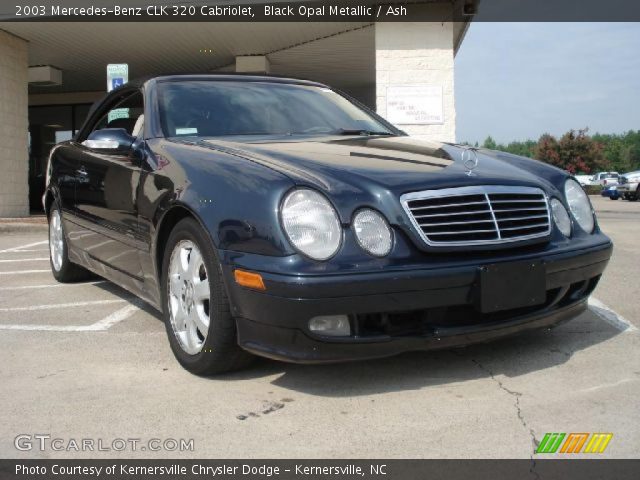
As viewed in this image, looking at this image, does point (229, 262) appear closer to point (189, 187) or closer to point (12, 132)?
point (189, 187)

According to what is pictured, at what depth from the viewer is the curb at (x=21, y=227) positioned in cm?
1102

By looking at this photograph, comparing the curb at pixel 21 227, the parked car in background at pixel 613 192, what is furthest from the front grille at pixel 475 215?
the parked car in background at pixel 613 192

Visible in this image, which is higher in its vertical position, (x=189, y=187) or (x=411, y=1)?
(x=411, y=1)

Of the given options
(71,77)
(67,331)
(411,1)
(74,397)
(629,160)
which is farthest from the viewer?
(629,160)

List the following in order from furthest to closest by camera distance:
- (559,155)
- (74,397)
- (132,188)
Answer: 1. (559,155)
2. (132,188)
3. (74,397)

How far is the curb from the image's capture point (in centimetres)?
1102

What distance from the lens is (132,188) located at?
348 cm

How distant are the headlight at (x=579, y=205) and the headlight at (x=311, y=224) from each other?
54.1 inches

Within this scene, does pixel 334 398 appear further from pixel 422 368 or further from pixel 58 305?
pixel 58 305

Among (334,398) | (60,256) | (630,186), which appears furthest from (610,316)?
(630,186)

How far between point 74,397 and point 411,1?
9.29m

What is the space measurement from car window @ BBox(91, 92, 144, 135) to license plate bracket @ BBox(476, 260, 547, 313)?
2.21 metres

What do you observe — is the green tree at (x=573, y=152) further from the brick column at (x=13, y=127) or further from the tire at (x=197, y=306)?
the tire at (x=197, y=306)

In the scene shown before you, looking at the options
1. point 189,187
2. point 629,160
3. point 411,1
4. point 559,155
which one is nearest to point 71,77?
point 411,1
